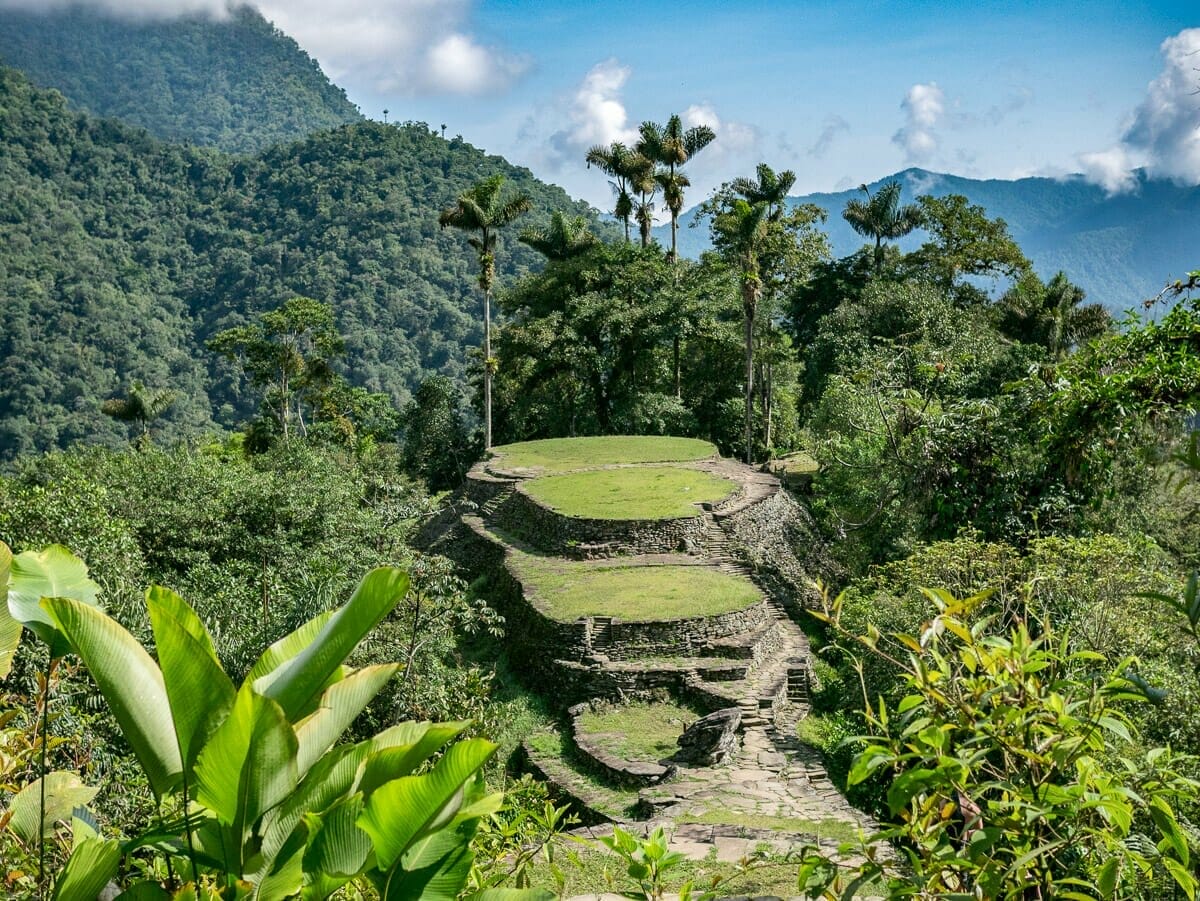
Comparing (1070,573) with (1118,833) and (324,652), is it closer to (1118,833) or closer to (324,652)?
(1118,833)

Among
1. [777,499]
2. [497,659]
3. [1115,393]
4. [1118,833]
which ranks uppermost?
[1115,393]

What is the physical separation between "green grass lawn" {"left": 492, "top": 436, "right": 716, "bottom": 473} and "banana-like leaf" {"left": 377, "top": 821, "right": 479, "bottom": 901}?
1907 cm

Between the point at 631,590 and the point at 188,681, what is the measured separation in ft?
43.2

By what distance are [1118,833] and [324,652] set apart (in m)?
1.64

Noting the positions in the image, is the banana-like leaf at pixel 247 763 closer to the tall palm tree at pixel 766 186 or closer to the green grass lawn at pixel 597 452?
the green grass lawn at pixel 597 452

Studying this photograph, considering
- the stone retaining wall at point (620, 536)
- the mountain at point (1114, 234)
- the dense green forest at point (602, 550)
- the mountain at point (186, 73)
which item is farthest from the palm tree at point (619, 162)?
the mountain at point (1114, 234)

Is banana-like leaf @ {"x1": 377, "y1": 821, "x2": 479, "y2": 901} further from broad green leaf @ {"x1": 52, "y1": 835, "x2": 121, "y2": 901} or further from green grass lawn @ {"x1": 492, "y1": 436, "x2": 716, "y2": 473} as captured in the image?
green grass lawn @ {"x1": 492, "y1": 436, "x2": 716, "y2": 473}

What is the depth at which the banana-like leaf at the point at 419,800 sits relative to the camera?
73.8 inches

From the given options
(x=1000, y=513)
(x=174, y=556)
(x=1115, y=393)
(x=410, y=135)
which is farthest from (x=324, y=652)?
(x=410, y=135)

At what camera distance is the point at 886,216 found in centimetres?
2895

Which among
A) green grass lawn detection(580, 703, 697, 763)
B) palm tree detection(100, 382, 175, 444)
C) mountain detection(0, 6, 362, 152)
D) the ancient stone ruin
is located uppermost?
mountain detection(0, 6, 362, 152)

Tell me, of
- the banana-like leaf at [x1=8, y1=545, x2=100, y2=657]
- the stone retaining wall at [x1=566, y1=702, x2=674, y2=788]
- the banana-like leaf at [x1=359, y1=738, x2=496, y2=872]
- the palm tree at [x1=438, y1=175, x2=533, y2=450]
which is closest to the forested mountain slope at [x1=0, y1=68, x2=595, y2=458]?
the palm tree at [x1=438, y1=175, x2=533, y2=450]

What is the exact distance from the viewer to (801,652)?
14461 mm

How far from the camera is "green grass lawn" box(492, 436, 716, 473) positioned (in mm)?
22000
